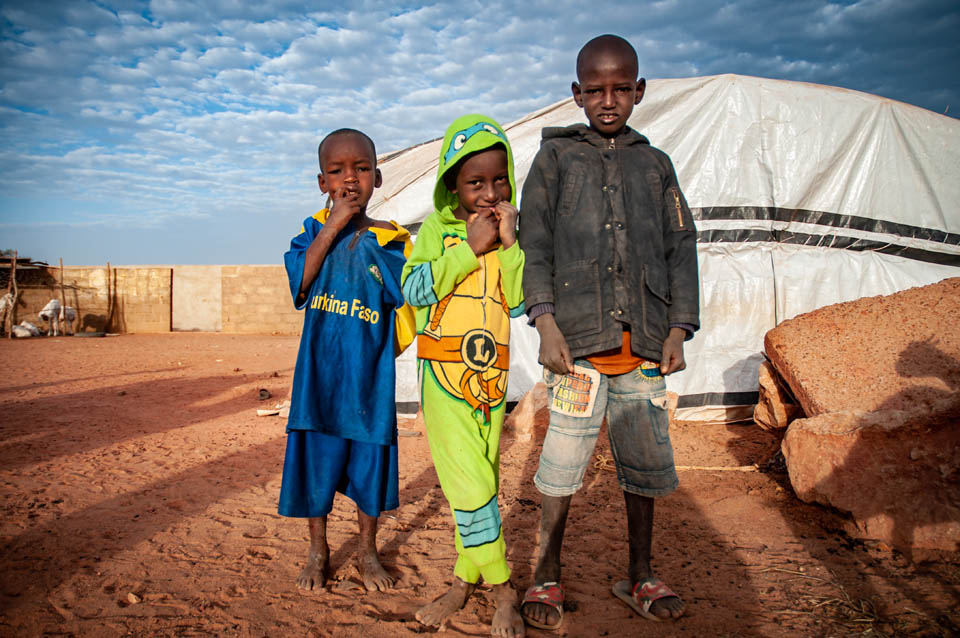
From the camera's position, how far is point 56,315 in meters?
14.5

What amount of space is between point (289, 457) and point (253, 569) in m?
0.56

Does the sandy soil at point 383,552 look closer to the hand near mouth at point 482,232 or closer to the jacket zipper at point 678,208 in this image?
the hand near mouth at point 482,232

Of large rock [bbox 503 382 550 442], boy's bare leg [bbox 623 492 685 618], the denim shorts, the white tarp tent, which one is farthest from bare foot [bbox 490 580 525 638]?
the white tarp tent

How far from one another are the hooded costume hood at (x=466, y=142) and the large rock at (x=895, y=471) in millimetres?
1978

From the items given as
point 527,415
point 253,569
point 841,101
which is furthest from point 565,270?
point 841,101

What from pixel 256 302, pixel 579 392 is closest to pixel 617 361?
pixel 579 392

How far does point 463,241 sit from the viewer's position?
1806 mm

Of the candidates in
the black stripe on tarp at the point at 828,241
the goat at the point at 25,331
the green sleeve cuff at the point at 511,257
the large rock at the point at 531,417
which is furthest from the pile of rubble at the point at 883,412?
the goat at the point at 25,331

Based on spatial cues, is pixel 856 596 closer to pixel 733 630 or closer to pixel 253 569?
pixel 733 630

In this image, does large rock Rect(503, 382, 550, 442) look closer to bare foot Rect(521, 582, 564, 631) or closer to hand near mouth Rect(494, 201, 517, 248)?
bare foot Rect(521, 582, 564, 631)

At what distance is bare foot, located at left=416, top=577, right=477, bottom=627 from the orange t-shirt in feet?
2.75

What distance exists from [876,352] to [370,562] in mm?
2893

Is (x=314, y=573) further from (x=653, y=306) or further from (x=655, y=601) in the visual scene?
(x=653, y=306)

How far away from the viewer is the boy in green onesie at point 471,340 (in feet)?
5.65
